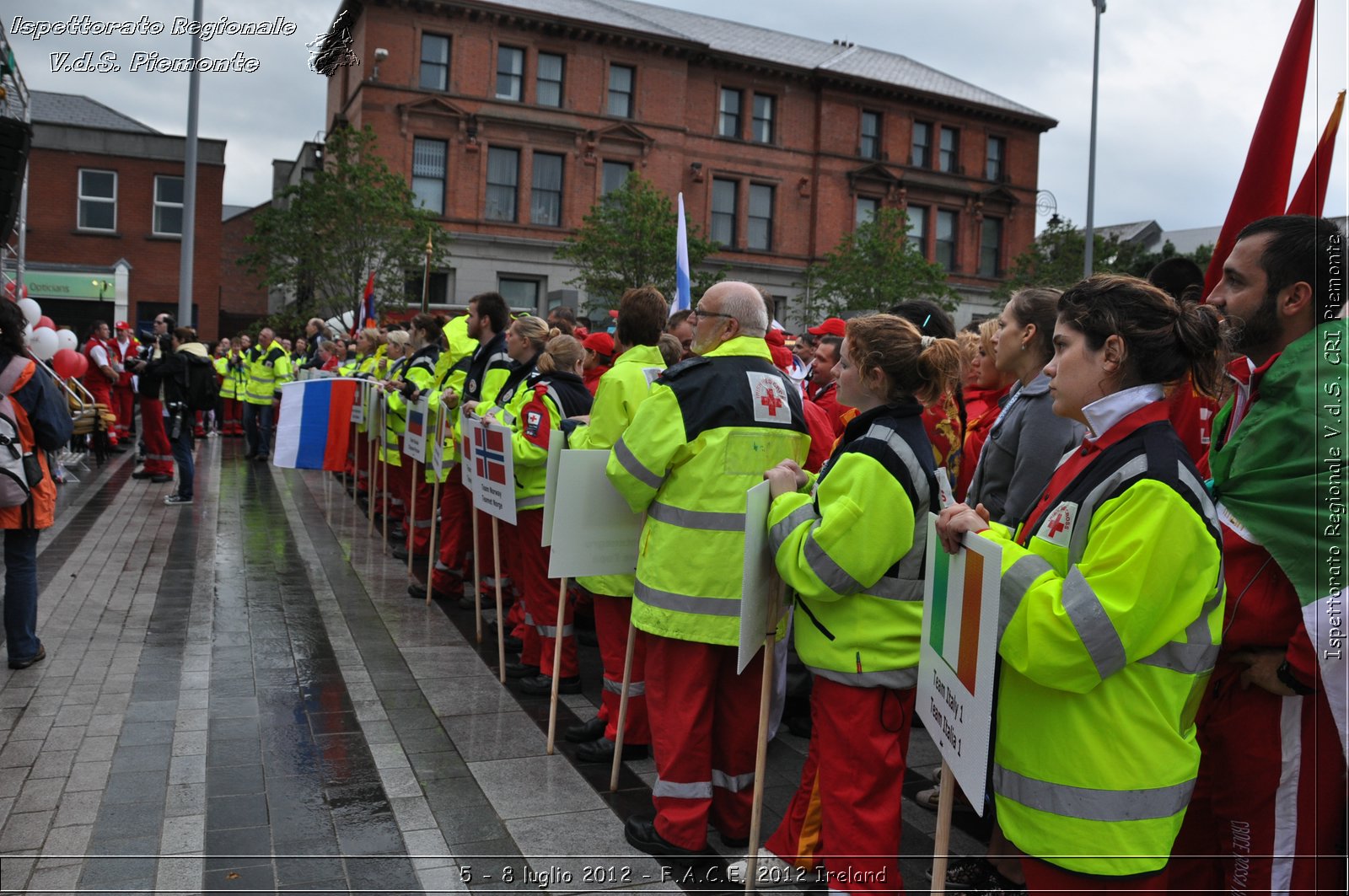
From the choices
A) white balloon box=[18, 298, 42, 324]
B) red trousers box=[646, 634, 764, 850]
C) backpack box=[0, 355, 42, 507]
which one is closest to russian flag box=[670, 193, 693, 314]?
red trousers box=[646, 634, 764, 850]

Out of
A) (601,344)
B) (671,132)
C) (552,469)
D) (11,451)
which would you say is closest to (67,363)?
(11,451)

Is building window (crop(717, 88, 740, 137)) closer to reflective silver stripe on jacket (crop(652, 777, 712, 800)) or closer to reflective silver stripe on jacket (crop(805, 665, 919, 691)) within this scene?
reflective silver stripe on jacket (crop(652, 777, 712, 800))

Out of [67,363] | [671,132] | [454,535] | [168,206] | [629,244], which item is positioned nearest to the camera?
[454,535]

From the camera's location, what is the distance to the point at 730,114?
36.6 meters

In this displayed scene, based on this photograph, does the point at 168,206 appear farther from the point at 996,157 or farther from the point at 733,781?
the point at 733,781

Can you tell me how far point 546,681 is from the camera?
6109 millimetres

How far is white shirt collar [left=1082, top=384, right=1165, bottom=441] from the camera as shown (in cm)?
261

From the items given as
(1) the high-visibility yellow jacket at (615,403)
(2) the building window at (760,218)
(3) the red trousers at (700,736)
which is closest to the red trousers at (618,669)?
(1) the high-visibility yellow jacket at (615,403)

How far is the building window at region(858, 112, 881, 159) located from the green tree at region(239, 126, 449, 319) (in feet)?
63.2

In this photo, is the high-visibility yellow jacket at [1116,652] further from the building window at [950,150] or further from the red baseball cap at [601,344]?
the building window at [950,150]

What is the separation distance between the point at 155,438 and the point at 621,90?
23408mm

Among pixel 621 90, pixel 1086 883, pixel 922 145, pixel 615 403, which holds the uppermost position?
pixel 922 145

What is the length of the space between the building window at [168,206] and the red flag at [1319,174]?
34.2m

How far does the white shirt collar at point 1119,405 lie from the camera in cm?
261
